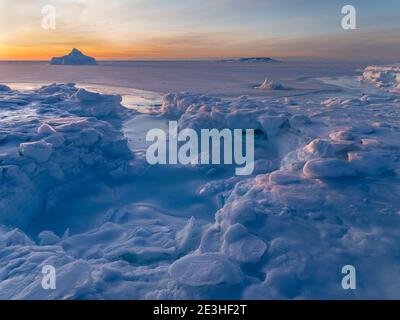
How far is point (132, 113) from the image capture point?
14406mm

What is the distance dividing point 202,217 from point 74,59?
61.0 metres

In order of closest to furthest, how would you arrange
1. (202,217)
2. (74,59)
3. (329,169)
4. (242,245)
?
(242,245)
(329,169)
(202,217)
(74,59)

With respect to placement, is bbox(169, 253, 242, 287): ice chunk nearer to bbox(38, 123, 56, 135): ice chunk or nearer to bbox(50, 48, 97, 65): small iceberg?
bbox(38, 123, 56, 135): ice chunk

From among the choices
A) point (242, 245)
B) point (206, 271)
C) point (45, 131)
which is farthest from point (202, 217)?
point (45, 131)

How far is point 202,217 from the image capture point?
607cm

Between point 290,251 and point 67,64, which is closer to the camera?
point 290,251

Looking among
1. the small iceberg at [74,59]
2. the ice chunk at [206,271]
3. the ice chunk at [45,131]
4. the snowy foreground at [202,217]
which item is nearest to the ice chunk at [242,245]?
the snowy foreground at [202,217]

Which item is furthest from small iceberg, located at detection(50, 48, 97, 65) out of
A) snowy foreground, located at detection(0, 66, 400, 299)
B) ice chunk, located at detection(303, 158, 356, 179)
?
ice chunk, located at detection(303, 158, 356, 179)

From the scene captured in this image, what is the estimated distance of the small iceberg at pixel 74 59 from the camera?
58.8 m

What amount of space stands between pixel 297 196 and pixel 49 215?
463 centimetres

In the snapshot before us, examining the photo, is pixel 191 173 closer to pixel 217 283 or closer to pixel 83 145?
pixel 83 145

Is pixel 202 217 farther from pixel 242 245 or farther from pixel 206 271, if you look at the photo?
pixel 206 271

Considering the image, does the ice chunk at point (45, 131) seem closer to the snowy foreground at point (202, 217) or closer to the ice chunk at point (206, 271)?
the snowy foreground at point (202, 217)
